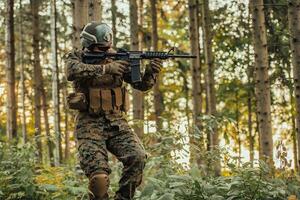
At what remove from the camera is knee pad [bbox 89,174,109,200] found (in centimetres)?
641

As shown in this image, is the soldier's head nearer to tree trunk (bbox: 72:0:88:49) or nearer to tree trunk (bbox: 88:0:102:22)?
tree trunk (bbox: 88:0:102:22)

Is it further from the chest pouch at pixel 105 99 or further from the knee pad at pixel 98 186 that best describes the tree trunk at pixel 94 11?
the knee pad at pixel 98 186

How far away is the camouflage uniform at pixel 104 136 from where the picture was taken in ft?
21.5

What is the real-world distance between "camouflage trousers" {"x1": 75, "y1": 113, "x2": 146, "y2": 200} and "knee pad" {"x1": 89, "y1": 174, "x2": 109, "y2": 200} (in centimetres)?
7

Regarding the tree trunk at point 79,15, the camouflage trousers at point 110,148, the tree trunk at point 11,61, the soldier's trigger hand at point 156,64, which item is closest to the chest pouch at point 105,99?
the camouflage trousers at point 110,148

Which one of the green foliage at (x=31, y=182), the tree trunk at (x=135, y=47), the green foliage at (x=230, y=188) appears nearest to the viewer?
the green foliage at (x=230, y=188)

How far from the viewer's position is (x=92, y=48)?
6883 millimetres

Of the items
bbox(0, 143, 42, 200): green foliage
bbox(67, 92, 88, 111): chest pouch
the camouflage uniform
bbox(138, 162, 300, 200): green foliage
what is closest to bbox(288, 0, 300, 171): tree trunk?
bbox(138, 162, 300, 200): green foliage

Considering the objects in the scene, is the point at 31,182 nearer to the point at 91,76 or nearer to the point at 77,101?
the point at 77,101

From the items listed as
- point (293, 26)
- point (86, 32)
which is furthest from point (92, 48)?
point (293, 26)

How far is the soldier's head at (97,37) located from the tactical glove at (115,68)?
33 cm

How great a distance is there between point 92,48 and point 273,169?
3.28 meters

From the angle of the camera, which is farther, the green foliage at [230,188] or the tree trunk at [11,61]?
the tree trunk at [11,61]

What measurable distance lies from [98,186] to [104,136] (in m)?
0.67
